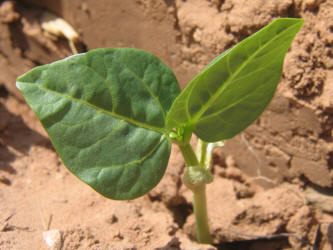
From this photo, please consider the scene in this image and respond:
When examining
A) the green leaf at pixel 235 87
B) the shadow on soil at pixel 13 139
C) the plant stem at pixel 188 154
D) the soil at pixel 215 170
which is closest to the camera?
the green leaf at pixel 235 87

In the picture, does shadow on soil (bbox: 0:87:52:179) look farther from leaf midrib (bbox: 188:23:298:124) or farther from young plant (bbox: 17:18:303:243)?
leaf midrib (bbox: 188:23:298:124)

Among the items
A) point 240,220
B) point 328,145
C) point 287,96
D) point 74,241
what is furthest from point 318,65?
point 74,241

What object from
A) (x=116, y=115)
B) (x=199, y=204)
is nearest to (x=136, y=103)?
(x=116, y=115)

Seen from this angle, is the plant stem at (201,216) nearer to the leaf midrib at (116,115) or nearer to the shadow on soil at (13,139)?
the leaf midrib at (116,115)

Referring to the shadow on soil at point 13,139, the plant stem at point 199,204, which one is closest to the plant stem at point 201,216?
the plant stem at point 199,204

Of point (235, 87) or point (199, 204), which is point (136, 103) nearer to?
point (235, 87)
